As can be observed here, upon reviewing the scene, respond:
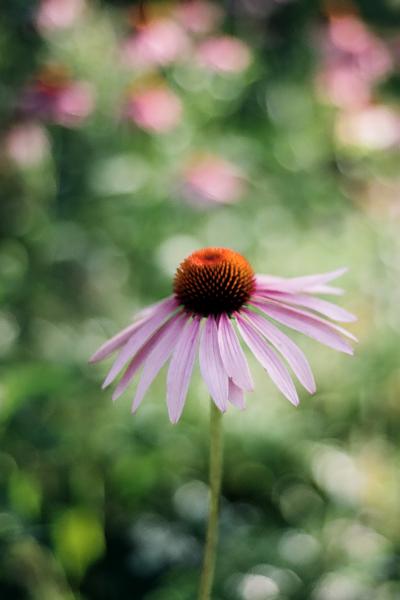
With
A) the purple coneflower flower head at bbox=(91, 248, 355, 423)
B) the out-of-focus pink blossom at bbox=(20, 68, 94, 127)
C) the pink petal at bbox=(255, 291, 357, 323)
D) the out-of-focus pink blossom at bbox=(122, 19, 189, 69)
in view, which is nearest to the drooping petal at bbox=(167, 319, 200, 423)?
the purple coneflower flower head at bbox=(91, 248, 355, 423)

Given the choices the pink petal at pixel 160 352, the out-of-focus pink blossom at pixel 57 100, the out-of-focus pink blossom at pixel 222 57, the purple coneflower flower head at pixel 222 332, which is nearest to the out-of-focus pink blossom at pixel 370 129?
the out-of-focus pink blossom at pixel 222 57

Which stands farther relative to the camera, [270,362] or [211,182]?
[211,182]

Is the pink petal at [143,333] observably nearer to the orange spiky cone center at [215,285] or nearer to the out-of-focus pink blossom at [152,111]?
the orange spiky cone center at [215,285]

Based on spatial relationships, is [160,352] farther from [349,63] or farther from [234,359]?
[349,63]

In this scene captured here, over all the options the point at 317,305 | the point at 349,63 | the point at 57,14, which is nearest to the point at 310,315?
the point at 317,305

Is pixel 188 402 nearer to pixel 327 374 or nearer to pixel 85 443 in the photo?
pixel 85 443

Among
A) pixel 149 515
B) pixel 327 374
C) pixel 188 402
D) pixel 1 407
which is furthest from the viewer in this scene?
pixel 327 374

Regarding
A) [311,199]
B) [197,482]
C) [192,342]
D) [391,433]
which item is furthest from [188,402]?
[311,199]
